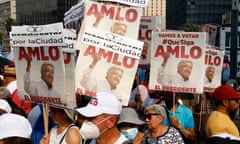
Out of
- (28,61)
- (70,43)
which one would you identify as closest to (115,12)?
(70,43)

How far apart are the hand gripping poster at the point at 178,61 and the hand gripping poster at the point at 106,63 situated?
0.70 m

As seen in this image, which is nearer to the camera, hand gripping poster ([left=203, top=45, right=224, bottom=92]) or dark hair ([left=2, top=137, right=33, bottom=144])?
dark hair ([left=2, top=137, right=33, bottom=144])

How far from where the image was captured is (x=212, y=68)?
25.8 feet

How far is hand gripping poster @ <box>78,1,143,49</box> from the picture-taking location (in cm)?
611

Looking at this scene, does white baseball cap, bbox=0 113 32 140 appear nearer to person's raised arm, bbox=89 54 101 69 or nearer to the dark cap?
the dark cap

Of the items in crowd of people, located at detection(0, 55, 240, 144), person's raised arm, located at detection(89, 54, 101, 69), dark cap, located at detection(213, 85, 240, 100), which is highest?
person's raised arm, located at detection(89, 54, 101, 69)

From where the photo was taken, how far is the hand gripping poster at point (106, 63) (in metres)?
5.57

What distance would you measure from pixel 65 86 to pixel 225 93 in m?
1.69

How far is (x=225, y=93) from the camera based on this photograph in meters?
4.97

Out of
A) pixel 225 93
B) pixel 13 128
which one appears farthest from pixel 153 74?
pixel 13 128

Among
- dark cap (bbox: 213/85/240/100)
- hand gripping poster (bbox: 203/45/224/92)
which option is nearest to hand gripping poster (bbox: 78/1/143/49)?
dark cap (bbox: 213/85/240/100)

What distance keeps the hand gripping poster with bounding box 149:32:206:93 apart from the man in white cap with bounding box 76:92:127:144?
2362 mm

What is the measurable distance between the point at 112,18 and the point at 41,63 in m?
1.84

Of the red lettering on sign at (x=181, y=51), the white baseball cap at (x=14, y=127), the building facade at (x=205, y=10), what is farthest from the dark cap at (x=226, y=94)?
the building facade at (x=205, y=10)
